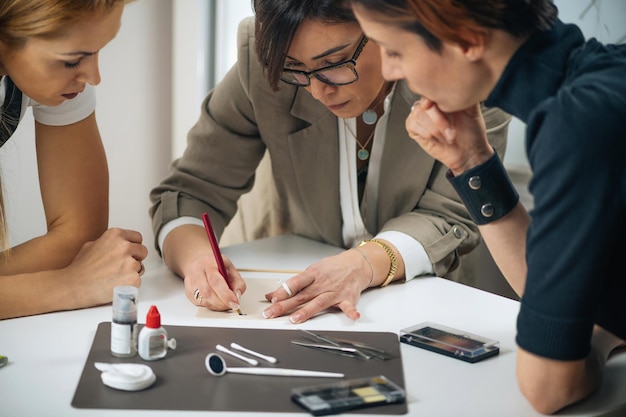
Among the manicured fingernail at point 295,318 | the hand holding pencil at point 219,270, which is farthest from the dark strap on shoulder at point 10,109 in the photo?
the manicured fingernail at point 295,318

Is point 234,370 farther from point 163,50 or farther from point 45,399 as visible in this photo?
point 163,50

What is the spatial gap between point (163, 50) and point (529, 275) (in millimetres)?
2525

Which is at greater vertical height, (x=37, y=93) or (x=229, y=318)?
(x=37, y=93)

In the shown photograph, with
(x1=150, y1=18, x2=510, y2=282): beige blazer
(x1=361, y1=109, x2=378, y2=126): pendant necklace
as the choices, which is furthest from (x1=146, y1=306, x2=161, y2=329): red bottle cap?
(x1=361, y1=109, x2=378, y2=126): pendant necklace

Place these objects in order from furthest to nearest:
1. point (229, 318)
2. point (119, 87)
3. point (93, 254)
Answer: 1. point (119, 87)
2. point (93, 254)
3. point (229, 318)

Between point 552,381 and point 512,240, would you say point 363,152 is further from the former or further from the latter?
point 552,381

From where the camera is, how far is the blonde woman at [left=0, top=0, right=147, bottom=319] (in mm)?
1383

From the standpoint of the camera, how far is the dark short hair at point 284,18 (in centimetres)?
155

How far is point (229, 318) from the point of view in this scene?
147cm

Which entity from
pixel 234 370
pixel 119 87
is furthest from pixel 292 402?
pixel 119 87

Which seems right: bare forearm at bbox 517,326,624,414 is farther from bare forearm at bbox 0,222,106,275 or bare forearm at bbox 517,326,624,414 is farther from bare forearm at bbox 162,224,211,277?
bare forearm at bbox 0,222,106,275

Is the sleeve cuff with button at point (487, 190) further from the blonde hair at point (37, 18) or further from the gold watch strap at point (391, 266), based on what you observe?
the blonde hair at point (37, 18)

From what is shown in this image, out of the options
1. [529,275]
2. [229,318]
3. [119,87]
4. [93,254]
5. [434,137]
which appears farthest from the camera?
[119,87]

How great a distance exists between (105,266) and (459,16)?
83cm
